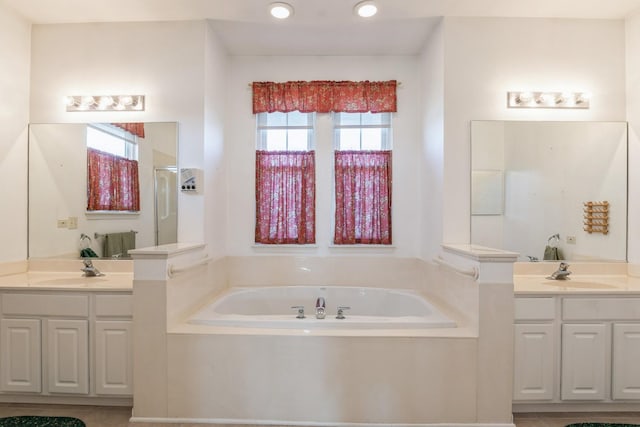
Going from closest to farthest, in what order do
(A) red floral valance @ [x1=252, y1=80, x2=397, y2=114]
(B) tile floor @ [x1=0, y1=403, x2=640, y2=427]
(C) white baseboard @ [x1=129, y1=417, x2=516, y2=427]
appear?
(C) white baseboard @ [x1=129, y1=417, x2=516, y2=427], (B) tile floor @ [x1=0, y1=403, x2=640, y2=427], (A) red floral valance @ [x1=252, y1=80, x2=397, y2=114]

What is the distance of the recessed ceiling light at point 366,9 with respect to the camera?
2.37 metres

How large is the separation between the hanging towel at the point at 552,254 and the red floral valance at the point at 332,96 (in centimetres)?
169

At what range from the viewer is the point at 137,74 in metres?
2.65

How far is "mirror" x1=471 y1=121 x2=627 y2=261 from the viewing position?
→ 259 cm

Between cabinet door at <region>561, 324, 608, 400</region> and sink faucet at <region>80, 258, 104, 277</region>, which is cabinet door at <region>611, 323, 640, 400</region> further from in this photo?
sink faucet at <region>80, 258, 104, 277</region>

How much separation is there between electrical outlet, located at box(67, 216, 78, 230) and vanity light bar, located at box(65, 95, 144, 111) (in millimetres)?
861

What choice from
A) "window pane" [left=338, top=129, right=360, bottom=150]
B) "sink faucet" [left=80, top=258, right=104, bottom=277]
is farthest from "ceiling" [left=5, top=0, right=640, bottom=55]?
"sink faucet" [left=80, top=258, right=104, bottom=277]

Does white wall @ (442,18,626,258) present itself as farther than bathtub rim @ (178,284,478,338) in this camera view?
Yes

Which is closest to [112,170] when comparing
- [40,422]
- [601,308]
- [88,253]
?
[88,253]

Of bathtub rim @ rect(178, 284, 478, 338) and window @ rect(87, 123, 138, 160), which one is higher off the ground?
window @ rect(87, 123, 138, 160)

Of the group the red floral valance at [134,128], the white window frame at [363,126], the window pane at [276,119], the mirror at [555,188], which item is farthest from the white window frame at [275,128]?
the mirror at [555,188]

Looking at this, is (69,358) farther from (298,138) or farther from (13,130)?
(298,138)

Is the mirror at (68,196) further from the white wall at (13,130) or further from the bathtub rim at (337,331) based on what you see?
the bathtub rim at (337,331)

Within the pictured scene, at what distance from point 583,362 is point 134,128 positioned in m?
3.48
